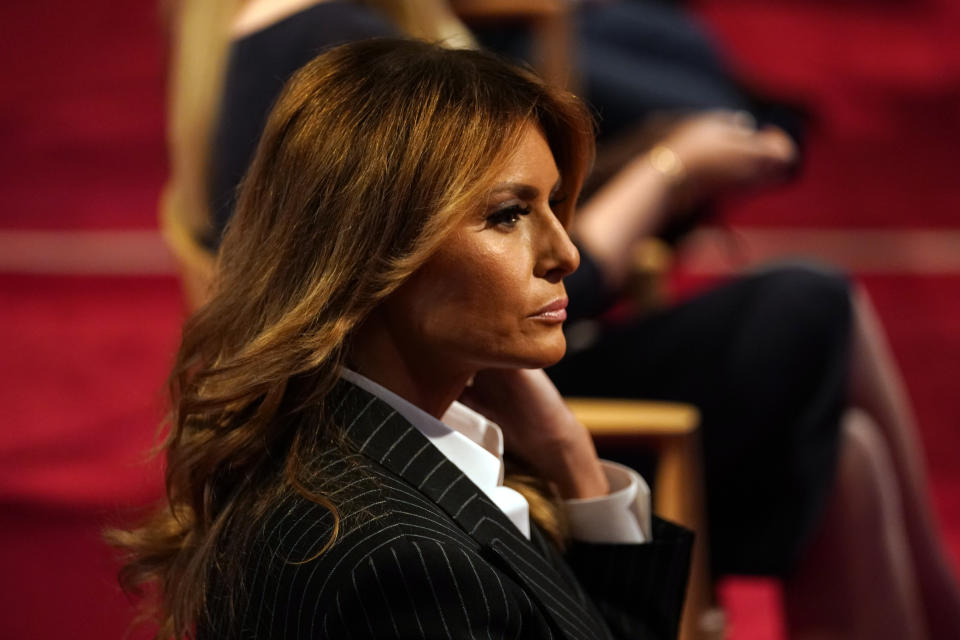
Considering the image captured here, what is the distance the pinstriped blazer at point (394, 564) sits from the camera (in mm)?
808

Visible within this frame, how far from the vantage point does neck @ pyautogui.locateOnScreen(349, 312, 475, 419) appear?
3.04 ft

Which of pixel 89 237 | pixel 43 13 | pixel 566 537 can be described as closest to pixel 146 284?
pixel 89 237

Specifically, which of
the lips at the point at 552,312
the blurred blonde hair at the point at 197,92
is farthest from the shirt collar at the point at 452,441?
the blurred blonde hair at the point at 197,92

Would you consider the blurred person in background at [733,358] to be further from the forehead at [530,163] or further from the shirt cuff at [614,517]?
the forehead at [530,163]

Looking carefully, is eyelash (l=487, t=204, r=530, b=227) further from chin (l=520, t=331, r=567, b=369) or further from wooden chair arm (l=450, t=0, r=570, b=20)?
wooden chair arm (l=450, t=0, r=570, b=20)

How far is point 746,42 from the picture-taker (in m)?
4.37

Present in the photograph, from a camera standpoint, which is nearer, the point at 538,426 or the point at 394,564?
the point at 394,564

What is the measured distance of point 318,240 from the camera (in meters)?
0.89

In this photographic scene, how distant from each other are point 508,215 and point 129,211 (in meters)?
2.98

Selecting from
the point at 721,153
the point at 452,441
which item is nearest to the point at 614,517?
the point at 452,441

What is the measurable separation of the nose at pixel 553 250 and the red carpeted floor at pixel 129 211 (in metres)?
1.16

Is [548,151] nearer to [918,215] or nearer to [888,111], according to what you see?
[918,215]

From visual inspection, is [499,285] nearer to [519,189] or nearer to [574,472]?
[519,189]

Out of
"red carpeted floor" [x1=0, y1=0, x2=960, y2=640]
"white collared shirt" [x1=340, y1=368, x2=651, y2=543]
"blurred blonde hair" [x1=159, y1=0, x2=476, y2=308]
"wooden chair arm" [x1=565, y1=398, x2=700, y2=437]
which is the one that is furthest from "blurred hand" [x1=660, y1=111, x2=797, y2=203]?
"white collared shirt" [x1=340, y1=368, x2=651, y2=543]
